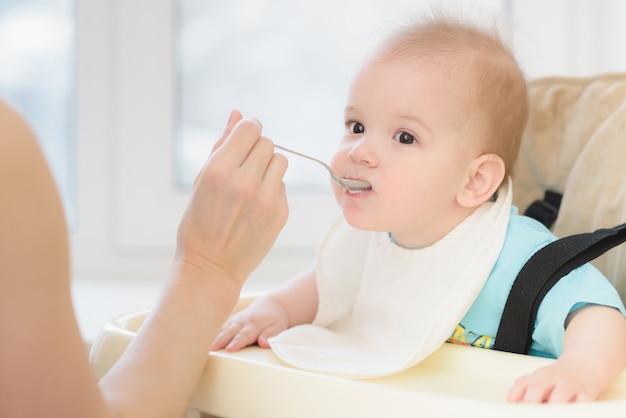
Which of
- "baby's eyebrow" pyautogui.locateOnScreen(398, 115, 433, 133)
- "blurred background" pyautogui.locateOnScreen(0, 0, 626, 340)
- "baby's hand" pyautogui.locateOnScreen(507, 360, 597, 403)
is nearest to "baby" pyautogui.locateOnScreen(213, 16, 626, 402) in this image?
"baby's eyebrow" pyautogui.locateOnScreen(398, 115, 433, 133)

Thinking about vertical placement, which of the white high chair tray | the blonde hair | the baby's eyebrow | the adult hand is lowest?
the white high chair tray

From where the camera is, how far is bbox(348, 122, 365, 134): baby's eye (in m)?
0.91

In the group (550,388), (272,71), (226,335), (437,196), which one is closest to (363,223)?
(437,196)

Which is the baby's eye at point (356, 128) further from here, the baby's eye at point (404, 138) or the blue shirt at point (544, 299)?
the blue shirt at point (544, 299)

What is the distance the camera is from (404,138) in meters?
0.87

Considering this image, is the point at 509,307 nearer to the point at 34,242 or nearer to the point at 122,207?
the point at 34,242

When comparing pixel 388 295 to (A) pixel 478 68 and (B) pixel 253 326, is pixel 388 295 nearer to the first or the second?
(B) pixel 253 326

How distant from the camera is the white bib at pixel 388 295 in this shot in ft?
2.55

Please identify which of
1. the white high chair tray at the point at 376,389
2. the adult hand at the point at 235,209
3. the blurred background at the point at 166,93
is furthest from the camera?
the blurred background at the point at 166,93

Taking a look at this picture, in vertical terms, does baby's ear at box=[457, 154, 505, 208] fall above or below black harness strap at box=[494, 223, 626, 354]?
above

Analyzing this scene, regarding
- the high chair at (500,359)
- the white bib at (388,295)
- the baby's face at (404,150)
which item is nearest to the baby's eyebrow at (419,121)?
the baby's face at (404,150)

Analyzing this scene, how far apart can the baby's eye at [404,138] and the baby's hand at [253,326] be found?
0.82 ft

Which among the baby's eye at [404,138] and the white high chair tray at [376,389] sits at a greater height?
the baby's eye at [404,138]

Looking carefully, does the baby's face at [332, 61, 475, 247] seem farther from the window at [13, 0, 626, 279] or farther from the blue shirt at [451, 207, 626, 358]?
the window at [13, 0, 626, 279]
